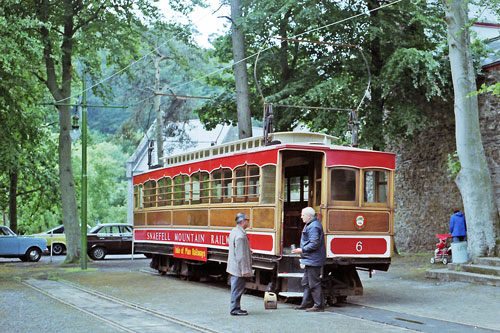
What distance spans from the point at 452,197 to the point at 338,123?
16.6ft

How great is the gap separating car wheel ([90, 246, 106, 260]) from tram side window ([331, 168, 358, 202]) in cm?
1782

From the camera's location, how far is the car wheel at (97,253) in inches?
1196

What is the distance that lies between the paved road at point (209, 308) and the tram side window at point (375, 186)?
2.03 m

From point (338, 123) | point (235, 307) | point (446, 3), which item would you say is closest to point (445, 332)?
point (235, 307)

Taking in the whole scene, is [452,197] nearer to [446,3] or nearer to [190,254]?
[446,3]

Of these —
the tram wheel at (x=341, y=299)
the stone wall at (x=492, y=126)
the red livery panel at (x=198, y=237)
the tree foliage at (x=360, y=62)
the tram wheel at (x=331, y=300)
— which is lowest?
the tram wheel at (x=341, y=299)

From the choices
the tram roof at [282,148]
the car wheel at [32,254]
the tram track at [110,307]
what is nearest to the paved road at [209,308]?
the tram track at [110,307]

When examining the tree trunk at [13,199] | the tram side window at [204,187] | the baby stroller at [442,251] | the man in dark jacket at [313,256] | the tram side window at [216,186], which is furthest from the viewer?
the tree trunk at [13,199]

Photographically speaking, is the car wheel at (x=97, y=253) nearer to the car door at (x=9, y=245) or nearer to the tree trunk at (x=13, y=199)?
the car door at (x=9, y=245)

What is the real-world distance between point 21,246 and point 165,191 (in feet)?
39.4

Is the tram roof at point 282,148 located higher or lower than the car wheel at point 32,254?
Answer: higher

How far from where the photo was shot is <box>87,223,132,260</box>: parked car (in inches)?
1196

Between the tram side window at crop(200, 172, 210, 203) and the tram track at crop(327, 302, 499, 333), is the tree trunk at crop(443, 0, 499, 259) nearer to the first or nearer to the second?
the tram track at crop(327, 302, 499, 333)

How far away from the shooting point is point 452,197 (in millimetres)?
24609
